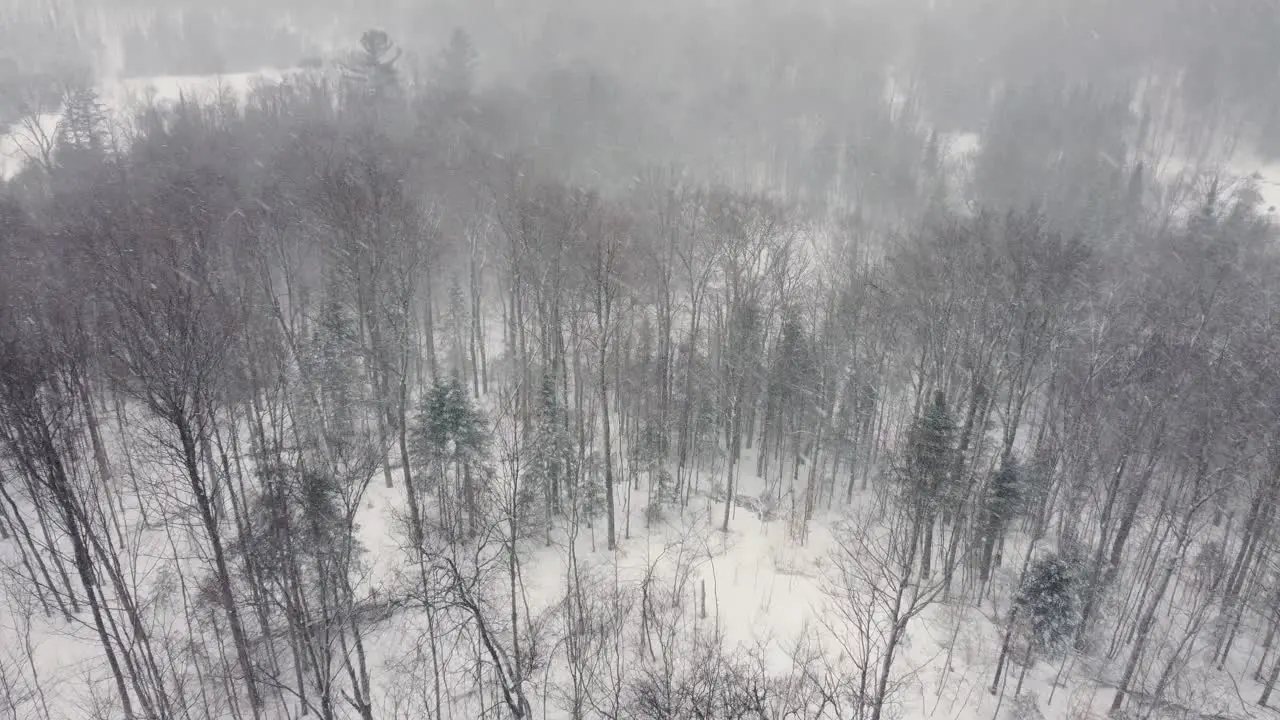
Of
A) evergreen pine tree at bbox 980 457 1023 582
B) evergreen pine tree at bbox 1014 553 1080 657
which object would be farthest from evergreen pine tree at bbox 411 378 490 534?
evergreen pine tree at bbox 980 457 1023 582

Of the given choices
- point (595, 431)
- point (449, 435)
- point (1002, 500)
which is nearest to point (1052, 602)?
point (1002, 500)

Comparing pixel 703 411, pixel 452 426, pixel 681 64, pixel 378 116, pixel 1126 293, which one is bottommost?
pixel 703 411

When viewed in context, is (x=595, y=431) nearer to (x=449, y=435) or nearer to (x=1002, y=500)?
(x=449, y=435)

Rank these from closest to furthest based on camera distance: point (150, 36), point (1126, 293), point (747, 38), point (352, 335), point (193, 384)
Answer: point (193, 384) → point (352, 335) → point (1126, 293) → point (747, 38) → point (150, 36)

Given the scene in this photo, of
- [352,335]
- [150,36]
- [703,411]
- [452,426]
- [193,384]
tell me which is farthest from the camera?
A: [150,36]

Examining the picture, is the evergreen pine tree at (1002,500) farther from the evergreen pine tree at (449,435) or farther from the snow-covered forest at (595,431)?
the evergreen pine tree at (449,435)

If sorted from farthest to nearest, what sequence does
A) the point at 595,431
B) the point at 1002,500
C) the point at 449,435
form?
the point at 595,431
the point at 1002,500
the point at 449,435

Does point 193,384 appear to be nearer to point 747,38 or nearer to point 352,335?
point 352,335

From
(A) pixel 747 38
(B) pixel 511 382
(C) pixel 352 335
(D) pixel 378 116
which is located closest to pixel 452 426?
(C) pixel 352 335
